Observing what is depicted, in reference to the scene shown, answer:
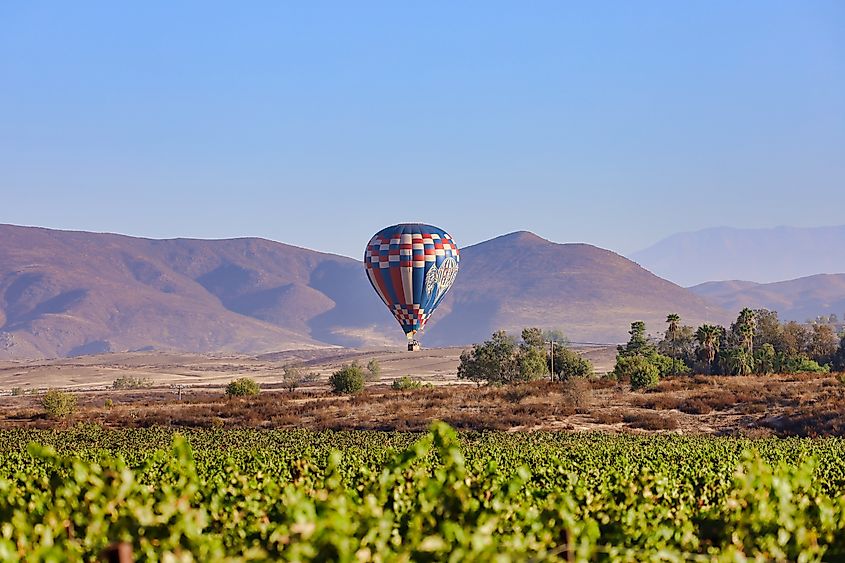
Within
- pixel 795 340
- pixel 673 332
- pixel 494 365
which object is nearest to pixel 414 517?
pixel 494 365

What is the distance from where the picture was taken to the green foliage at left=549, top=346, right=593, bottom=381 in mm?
117500

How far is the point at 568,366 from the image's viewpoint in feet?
391

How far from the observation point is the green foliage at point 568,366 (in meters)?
118

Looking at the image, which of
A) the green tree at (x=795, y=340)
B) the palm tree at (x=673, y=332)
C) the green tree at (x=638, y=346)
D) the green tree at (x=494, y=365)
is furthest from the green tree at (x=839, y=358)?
the green tree at (x=494, y=365)

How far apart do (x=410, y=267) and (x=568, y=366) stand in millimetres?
41361

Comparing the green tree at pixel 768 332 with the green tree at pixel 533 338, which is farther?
the green tree at pixel 533 338

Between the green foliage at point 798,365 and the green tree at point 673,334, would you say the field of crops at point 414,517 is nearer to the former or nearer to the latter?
the green foliage at point 798,365

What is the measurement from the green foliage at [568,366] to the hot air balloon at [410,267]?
3374 centimetres

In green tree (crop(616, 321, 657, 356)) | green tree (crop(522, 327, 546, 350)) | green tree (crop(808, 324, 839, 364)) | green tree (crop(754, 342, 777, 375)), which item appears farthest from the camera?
green tree (crop(522, 327, 546, 350))

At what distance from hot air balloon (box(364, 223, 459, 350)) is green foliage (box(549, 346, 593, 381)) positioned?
33.7m

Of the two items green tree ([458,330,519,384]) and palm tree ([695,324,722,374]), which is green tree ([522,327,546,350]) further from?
palm tree ([695,324,722,374])

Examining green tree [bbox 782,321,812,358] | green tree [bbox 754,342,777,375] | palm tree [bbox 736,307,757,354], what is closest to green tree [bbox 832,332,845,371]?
green tree [bbox 782,321,812,358]

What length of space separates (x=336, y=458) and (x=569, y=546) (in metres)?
3.21

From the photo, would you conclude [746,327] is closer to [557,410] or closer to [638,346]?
[638,346]
